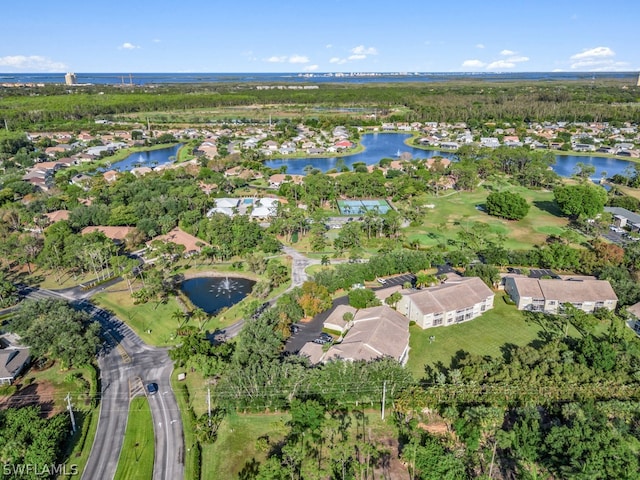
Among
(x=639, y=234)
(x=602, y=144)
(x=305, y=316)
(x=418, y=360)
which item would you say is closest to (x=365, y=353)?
(x=418, y=360)

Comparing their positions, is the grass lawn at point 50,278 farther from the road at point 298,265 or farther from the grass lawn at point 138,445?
the grass lawn at point 138,445

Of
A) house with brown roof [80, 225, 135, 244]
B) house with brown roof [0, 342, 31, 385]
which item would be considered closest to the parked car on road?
house with brown roof [0, 342, 31, 385]

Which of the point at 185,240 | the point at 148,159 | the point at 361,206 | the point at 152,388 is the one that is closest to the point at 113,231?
the point at 185,240

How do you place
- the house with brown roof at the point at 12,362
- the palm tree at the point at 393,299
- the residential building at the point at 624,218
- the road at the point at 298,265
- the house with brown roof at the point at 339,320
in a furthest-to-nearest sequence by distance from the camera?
the residential building at the point at 624,218 → the road at the point at 298,265 → the palm tree at the point at 393,299 → the house with brown roof at the point at 339,320 → the house with brown roof at the point at 12,362

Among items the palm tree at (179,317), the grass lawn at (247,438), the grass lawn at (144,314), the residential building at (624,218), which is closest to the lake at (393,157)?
the residential building at (624,218)

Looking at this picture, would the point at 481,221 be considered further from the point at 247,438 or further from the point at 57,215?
the point at 57,215

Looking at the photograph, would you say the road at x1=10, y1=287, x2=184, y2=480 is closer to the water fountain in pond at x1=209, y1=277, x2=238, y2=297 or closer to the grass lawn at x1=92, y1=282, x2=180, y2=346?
the grass lawn at x1=92, y1=282, x2=180, y2=346

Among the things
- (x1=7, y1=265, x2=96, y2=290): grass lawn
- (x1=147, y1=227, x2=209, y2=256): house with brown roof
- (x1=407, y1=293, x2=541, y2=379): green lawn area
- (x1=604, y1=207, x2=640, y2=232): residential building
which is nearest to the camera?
(x1=407, y1=293, x2=541, y2=379): green lawn area
